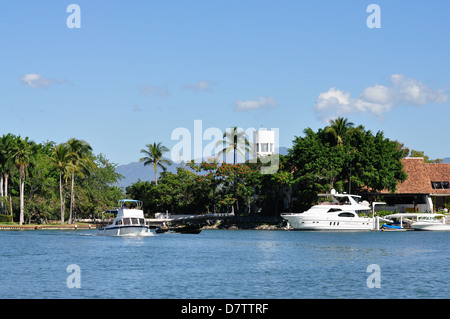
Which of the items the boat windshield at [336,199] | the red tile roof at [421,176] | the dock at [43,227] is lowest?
the dock at [43,227]

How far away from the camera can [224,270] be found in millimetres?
39469

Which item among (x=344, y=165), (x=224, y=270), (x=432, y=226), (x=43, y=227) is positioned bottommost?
(x=224, y=270)

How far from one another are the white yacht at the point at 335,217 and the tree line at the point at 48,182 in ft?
118

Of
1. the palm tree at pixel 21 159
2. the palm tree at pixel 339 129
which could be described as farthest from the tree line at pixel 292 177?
the palm tree at pixel 21 159

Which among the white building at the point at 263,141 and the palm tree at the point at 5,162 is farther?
the white building at the point at 263,141

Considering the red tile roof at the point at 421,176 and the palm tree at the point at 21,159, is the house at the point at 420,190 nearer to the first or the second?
the red tile roof at the point at 421,176

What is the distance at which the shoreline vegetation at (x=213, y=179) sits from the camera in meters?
88.0

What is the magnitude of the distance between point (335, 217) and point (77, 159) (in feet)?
136

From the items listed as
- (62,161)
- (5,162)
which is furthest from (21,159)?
(62,161)

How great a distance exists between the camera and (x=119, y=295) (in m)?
30.0

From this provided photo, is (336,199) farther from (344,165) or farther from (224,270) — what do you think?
(224,270)

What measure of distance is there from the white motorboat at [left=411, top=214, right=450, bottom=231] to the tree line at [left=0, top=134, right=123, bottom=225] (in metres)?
49.5

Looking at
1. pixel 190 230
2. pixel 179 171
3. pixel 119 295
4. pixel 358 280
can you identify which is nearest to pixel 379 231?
pixel 190 230

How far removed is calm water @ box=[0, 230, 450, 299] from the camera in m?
31.1
